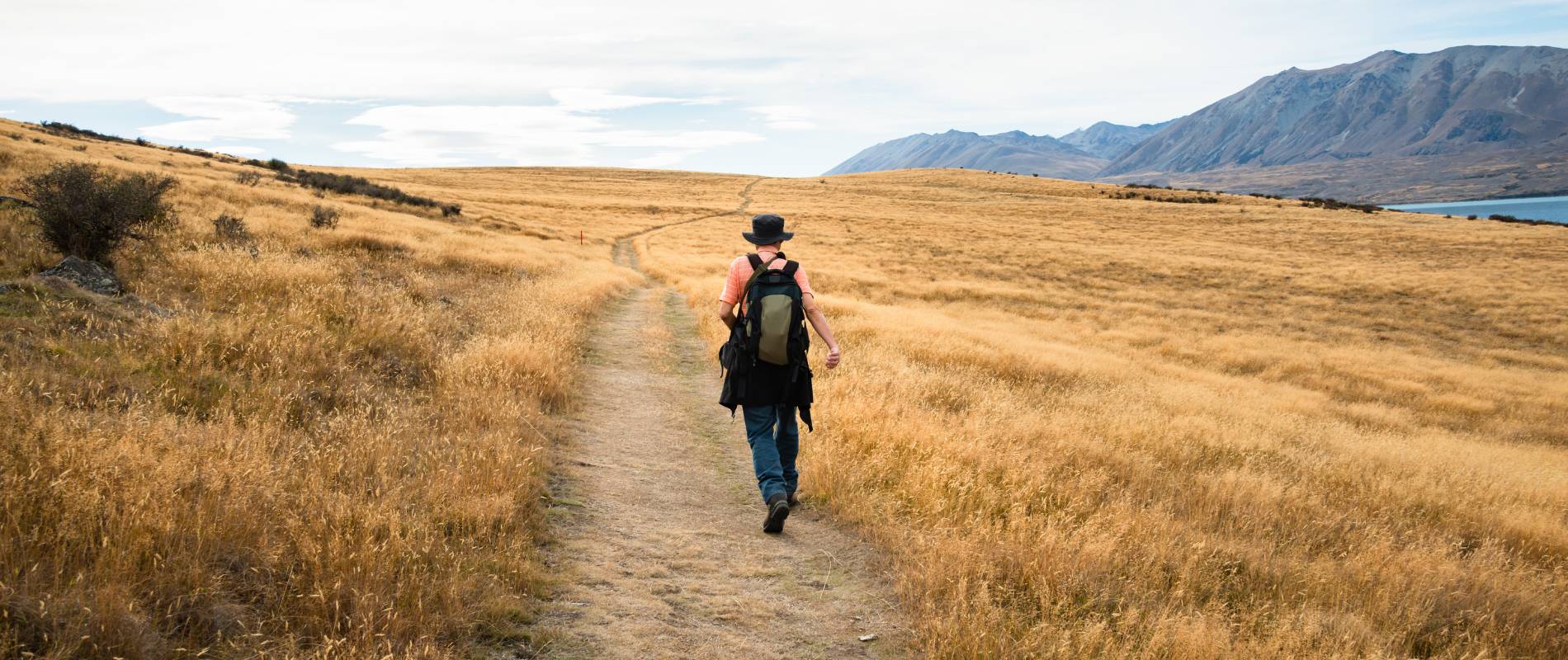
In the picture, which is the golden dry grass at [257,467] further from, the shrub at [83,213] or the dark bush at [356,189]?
the dark bush at [356,189]

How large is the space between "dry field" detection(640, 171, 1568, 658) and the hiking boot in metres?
0.56

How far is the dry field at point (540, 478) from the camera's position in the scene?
341 cm

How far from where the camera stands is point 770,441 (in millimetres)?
5727

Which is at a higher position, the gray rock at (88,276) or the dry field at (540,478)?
the gray rock at (88,276)

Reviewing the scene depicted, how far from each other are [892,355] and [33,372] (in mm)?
10884

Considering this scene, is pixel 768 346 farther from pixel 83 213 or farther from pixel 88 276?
pixel 83 213

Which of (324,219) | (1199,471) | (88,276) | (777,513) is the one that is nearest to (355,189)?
(324,219)

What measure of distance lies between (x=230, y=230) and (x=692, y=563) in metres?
14.8

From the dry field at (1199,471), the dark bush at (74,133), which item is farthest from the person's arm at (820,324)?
the dark bush at (74,133)

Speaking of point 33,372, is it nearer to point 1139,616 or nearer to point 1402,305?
point 1139,616

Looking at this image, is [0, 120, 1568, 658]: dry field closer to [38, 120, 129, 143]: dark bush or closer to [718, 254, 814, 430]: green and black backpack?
[718, 254, 814, 430]: green and black backpack

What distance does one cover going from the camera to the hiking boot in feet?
17.8

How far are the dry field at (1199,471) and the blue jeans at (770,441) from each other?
1.93ft

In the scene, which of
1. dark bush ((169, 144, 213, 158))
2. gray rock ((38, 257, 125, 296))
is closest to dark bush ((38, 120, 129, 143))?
dark bush ((169, 144, 213, 158))
